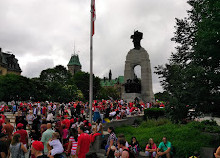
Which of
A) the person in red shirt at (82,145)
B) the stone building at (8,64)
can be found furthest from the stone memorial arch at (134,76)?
the stone building at (8,64)

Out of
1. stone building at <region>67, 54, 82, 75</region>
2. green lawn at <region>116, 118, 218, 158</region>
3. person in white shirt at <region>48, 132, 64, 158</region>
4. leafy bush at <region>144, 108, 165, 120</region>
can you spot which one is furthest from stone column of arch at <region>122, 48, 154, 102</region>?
stone building at <region>67, 54, 82, 75</region>

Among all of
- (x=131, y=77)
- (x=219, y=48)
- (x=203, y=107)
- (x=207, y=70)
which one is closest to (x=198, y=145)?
(x=203, y=107)

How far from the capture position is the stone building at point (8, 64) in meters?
74.2

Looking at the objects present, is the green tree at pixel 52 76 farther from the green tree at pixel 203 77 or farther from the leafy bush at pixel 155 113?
the green tree at pixel 203 77

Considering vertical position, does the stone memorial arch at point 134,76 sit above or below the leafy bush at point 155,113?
above

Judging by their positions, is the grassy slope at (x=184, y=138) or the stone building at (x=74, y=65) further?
the stone building at (x=74, y=65)

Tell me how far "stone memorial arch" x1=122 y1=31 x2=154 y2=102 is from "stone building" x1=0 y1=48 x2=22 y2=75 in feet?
179

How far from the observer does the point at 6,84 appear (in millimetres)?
52125

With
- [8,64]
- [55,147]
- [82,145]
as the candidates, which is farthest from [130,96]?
[8,64]

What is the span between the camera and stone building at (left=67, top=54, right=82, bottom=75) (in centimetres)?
13925

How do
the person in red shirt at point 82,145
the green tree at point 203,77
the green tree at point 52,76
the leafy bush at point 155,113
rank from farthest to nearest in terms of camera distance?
the green tree at point 52,76 < the leafy bush at point 155,113 < the green tree at point 203,77 < the person in red shirt at point 82,145

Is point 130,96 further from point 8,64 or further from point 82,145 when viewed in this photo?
point 8,64

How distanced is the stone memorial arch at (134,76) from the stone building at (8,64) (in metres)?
54.6

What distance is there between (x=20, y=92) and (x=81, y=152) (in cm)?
5306
